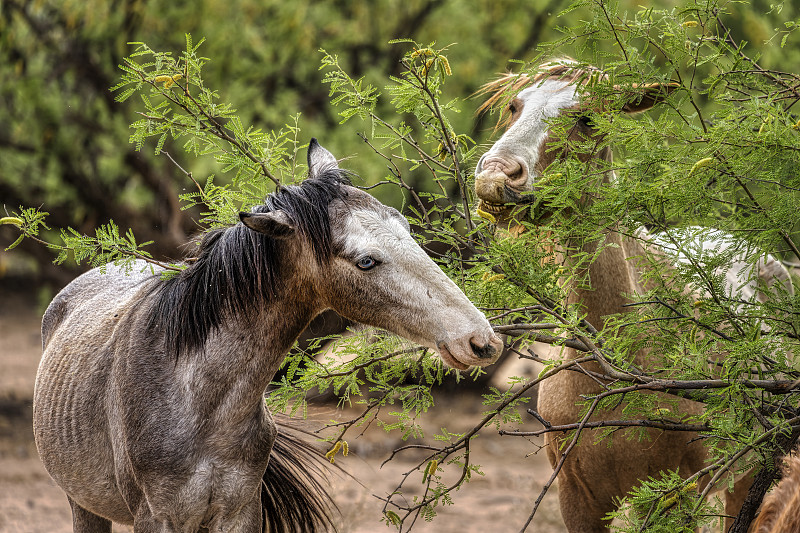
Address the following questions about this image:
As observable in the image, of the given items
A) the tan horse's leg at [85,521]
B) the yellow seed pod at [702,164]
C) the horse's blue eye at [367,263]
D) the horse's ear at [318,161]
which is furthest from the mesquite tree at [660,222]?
the tan horse's leg at [85,521]

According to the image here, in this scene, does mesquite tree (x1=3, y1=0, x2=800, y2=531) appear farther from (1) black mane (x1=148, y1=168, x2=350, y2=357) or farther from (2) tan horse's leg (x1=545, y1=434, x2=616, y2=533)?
(2) tan horse's leg (x1=545, y1=434, x2=616, y2=533)

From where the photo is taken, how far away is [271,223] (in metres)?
2.38

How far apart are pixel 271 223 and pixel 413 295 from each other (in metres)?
0.48

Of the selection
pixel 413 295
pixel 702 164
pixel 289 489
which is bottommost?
pixel 289 489

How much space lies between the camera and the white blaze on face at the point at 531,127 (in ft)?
9.53

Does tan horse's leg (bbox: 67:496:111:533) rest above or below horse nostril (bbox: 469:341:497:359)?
below

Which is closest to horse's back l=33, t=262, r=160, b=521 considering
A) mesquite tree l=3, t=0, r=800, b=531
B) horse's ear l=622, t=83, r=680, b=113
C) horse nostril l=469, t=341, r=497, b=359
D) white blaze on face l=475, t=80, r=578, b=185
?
mesquite tree l=3, t=0, r=800, b=531

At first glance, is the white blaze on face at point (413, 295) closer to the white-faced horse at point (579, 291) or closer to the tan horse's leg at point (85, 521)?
the white-faced horse at point (579, 291)

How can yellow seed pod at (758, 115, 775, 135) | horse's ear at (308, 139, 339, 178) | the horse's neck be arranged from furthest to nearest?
horse's ear at (308, 139, 339, 178)
the horse's neck
yellow seed pod at (758, 115, 775, 135)

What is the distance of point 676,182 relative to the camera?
7.54 feet

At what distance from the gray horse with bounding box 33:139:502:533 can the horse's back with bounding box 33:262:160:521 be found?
1 cm

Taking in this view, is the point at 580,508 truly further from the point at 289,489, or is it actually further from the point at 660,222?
the point at 660,222

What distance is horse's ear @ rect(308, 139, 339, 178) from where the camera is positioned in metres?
2.77

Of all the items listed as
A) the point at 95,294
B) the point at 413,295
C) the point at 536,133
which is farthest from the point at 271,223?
the point at 95,294
